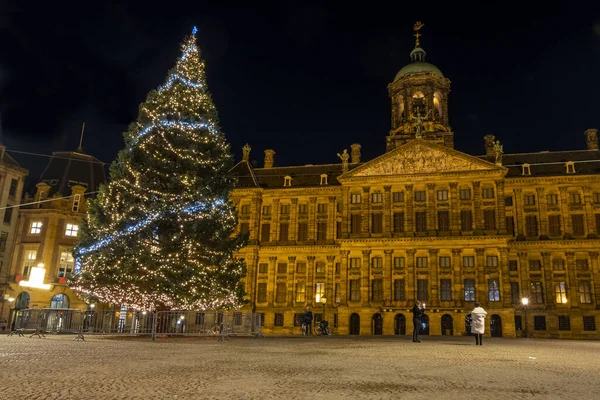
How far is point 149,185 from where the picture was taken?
26.8m

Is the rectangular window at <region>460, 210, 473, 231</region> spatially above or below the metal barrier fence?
above

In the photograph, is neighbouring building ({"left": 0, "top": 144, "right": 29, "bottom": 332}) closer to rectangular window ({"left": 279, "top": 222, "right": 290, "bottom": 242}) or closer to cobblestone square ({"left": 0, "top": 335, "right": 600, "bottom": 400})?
rectangular window ({"left": 279, "top": 222, "right": 290, "bottom": 242})

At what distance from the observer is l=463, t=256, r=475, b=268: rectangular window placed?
4922 centimetres

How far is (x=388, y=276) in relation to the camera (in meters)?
50.9

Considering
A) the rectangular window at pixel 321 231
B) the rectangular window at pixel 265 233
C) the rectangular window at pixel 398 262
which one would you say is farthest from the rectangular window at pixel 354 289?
the rectangular window at pixel 265 233

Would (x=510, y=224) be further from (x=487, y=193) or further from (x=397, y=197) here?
(x=397, y=197)

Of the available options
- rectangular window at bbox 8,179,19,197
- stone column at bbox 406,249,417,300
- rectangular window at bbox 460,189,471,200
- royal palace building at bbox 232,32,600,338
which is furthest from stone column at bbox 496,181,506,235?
rectangular window at bbox 8,179,19,197

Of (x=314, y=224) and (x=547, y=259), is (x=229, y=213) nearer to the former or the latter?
(x=314, y=224)

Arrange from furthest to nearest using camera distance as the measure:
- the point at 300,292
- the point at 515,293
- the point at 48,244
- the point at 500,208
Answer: the point at 300,292, the point at 515,293, the point at 500,208, the point at 48,244

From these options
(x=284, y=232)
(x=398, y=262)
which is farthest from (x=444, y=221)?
(x=284, y=232)

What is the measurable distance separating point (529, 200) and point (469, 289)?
40.3 feet

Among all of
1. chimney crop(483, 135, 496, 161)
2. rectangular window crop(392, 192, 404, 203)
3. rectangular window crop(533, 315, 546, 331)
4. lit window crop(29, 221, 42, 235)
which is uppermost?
chimney crop(483, 135, 496, 161)

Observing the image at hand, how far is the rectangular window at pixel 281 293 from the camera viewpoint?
5569 cm

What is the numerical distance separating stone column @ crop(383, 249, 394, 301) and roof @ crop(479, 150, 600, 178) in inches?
618
